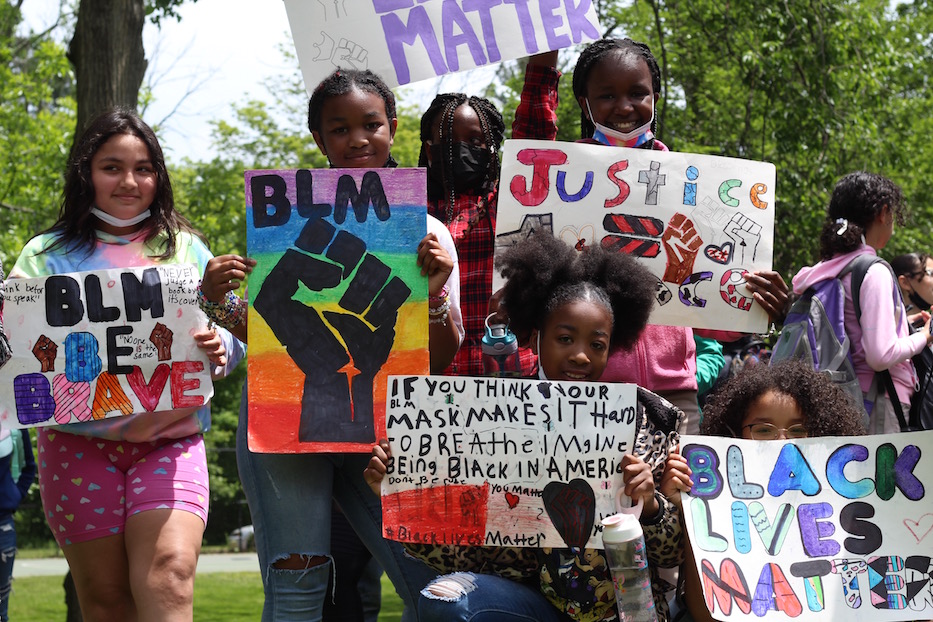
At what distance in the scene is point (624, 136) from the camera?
3803mm

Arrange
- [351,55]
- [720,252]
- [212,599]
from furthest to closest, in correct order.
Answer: [212,599] → [351,55] → [720,252]

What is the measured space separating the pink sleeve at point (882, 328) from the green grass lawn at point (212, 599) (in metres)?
5.49

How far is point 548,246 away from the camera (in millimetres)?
3346

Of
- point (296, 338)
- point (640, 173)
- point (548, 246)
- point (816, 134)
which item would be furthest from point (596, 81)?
point (816, 134)

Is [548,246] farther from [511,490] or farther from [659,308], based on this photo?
[511,490]

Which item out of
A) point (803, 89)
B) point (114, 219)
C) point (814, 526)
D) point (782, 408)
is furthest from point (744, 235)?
point (803, 89)

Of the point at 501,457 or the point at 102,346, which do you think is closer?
the point at 501,457

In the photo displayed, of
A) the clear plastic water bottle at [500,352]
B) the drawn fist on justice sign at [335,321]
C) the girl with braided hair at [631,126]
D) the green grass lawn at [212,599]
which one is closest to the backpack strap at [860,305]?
the girl with braided hair at [631,126]

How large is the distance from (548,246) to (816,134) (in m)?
6.59

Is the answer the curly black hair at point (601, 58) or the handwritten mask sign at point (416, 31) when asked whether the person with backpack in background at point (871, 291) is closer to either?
the curly black hair at point (601, 58)

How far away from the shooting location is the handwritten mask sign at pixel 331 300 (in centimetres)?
324

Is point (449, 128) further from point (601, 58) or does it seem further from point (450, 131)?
point (601, 58)

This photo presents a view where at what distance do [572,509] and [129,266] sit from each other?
158 centimetres

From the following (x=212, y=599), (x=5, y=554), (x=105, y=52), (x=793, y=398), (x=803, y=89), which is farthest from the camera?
(x=212, y=599)
